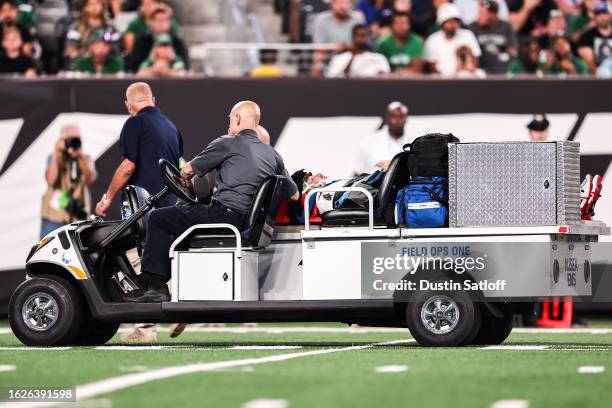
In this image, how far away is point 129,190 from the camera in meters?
11.7

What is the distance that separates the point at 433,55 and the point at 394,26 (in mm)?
579

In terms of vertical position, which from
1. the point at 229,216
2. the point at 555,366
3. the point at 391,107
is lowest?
the point at 555,366

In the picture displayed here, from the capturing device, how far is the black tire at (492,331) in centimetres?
1188

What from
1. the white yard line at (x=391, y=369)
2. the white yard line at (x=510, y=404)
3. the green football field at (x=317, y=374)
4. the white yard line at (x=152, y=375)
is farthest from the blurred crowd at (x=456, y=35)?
the white yard line at (x=510, y=404)

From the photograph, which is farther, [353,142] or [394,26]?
[394,26]

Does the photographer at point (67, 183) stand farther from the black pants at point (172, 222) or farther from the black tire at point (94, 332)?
the black pants at point (172, 222)

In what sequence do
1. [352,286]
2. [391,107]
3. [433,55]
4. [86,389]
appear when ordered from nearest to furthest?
[86,389], [352,286], [391,107], [433,55]

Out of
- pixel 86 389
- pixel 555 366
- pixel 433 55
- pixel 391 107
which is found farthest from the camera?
pixel 433 55

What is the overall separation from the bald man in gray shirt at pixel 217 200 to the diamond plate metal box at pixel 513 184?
127 cm

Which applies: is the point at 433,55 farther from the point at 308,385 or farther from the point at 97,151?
the point at 308,385

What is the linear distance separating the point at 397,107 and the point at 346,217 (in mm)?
5217

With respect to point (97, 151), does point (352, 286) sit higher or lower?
lower

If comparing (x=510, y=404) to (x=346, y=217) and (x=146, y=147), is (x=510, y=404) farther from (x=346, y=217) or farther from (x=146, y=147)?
(x=146, y=147)

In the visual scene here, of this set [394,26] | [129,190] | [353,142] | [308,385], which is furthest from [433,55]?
[308,385]
